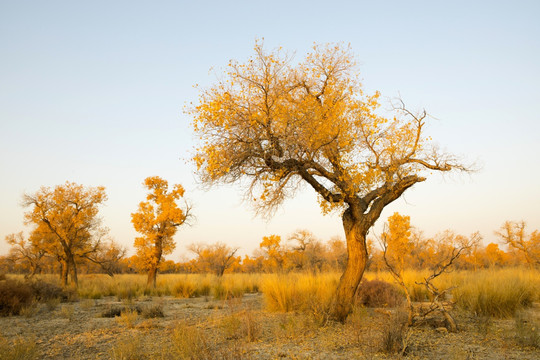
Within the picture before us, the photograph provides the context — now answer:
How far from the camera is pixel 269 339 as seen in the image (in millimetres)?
7238

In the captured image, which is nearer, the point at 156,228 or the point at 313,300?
the point at 313,300

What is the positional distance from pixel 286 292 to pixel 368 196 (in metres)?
4.38

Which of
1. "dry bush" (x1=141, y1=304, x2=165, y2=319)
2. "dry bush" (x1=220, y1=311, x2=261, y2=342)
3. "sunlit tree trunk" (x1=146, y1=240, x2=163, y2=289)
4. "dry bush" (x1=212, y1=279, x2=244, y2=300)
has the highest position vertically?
"sunlit tree trunk" (x1=146, y1=240, x2=163, y2=289)

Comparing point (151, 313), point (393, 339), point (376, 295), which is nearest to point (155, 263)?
point (151, 313)

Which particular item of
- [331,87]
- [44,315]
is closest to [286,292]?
[331,87]

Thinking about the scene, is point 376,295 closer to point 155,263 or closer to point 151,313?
point 151,313

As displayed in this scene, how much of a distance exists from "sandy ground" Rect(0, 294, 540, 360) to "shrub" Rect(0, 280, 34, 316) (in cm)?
190

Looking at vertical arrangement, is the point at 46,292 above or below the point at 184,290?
above

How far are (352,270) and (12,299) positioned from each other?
1173 cm

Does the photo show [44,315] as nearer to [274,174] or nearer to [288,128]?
[274,174]

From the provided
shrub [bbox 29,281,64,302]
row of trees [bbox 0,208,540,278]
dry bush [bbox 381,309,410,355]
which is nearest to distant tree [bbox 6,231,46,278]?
row of trees [bbox 0,208,540,278]

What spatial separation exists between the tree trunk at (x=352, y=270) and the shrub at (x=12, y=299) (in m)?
11.0

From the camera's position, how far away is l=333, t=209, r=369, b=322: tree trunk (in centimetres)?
868

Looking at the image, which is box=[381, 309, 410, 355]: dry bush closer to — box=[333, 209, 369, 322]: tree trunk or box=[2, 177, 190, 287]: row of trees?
box=[333, 209, 369, 322]: tree trunk
